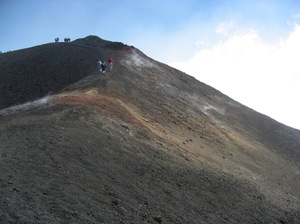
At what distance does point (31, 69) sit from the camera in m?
47.8

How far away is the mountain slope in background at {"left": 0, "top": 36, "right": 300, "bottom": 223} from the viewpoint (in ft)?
43.8

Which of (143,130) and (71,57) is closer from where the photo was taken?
(143,130)

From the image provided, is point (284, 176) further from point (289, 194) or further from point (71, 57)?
point (71, 57)

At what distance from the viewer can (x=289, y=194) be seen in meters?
25.8

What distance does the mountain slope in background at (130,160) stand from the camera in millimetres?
13336

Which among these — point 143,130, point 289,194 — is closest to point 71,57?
point 143,130

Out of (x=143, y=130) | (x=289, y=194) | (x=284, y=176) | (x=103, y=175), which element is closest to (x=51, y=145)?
(x=103, y=175)

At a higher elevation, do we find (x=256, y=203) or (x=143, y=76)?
(x=143, y=76)

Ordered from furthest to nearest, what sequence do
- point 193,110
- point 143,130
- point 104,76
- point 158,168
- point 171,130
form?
point 193,110 < point 104,76 < point 171,130 < point 143,130 < point 158,168

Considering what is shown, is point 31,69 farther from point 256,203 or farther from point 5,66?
point 256,203

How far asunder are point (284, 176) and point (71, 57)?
101 ft

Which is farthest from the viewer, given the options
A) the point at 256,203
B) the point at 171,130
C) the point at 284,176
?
the point at 284,176

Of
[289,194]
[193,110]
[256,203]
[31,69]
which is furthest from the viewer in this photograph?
[31,69]

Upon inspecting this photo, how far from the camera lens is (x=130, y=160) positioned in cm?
1841
